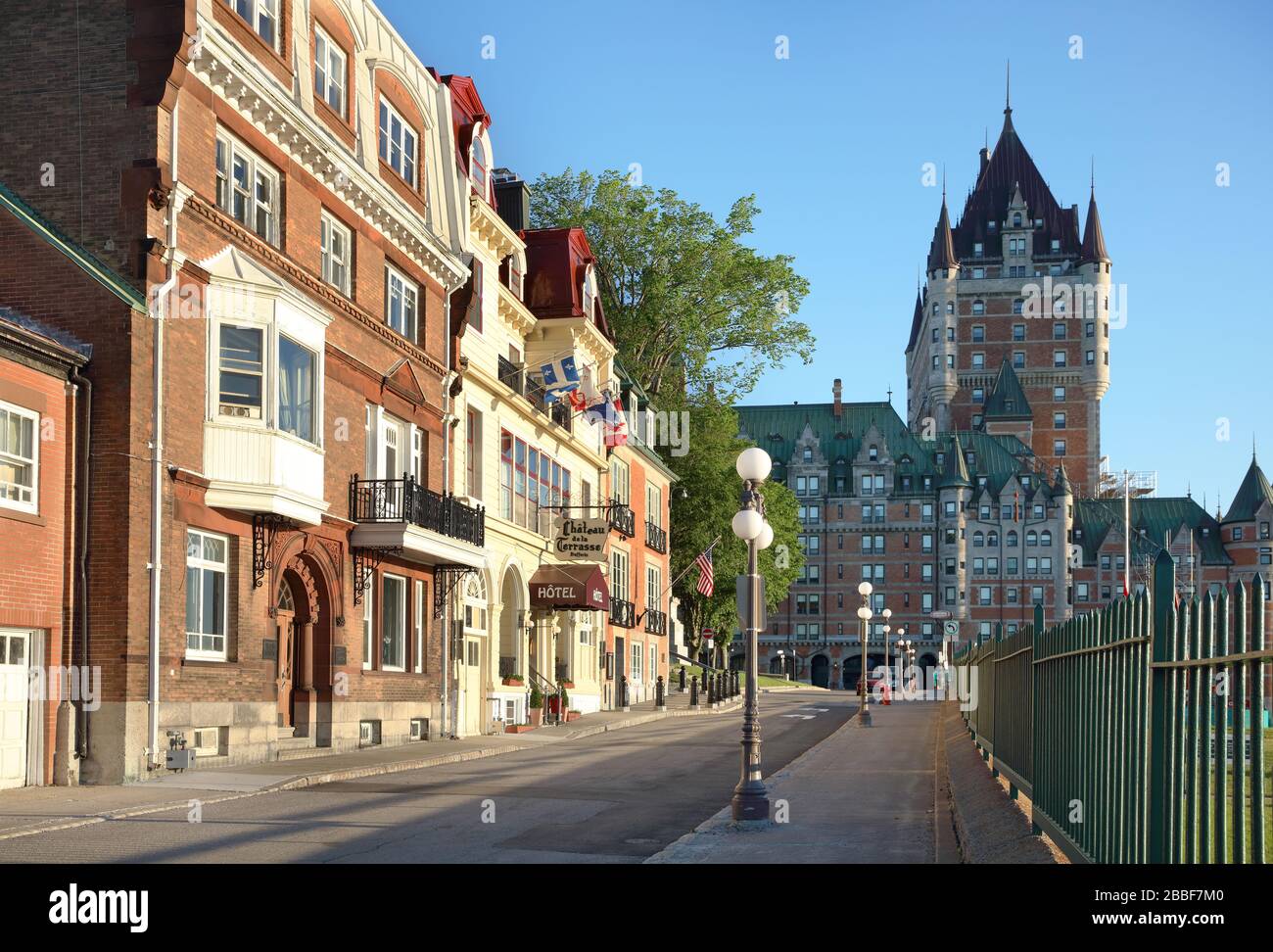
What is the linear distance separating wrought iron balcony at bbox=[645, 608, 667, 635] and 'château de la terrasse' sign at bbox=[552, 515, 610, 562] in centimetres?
1500

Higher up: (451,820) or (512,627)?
(512,627)

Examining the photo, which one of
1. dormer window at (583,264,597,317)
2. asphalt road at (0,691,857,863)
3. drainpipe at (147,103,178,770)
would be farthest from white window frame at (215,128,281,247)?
dormer window at (583,264,597,317)

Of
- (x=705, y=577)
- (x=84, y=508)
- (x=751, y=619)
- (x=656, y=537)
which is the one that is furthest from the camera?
(x=656, y=537)

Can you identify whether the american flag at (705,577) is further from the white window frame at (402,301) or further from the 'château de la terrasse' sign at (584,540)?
the white window frame at (402,301)

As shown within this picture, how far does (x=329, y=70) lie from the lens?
25.6m

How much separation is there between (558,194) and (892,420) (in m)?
85.0

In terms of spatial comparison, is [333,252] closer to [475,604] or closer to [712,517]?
[475,604]

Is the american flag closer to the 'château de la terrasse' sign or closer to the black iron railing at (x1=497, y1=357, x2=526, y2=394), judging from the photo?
the 'château de la terrasse' sign

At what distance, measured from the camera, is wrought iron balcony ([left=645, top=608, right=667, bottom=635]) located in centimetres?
5647

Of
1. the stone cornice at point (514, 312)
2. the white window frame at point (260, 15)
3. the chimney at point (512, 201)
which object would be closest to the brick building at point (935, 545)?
the chimney at point (512, 201)

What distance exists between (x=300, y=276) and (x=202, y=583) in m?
5.87

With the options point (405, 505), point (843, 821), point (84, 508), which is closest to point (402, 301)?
point (405, 505)

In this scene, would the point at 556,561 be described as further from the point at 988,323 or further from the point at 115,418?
the point at 988,323

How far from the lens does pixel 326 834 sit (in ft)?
44.1
